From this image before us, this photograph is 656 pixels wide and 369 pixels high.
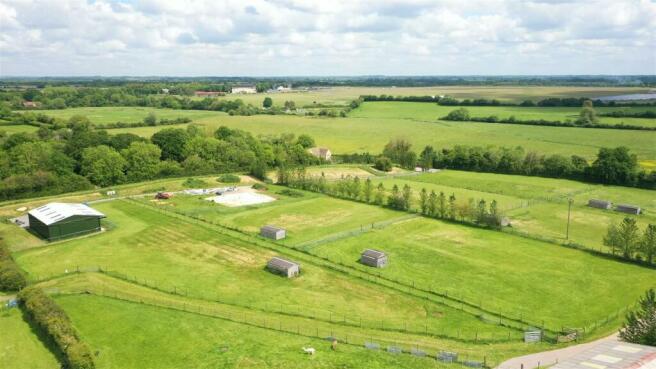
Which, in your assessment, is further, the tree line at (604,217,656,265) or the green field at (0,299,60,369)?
the tree line at (604,217,656,265)

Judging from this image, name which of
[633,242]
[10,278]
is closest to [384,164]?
[633,242]

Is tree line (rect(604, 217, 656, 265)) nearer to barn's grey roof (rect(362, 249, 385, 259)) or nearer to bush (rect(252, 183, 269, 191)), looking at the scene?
barn's grey roof (rect(362, 249, 385, 259))

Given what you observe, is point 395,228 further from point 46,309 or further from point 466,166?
point 466,166

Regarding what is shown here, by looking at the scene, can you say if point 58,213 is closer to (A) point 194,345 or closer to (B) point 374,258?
(A) point 194,345

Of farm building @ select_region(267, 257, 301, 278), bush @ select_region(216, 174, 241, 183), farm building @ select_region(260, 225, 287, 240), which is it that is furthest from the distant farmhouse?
farm building @ select_region(267, 257, 301, 278)

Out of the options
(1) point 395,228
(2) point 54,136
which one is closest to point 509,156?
(1) point 395,228

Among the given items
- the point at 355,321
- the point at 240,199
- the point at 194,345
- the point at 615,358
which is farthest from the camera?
the point at 240,199
